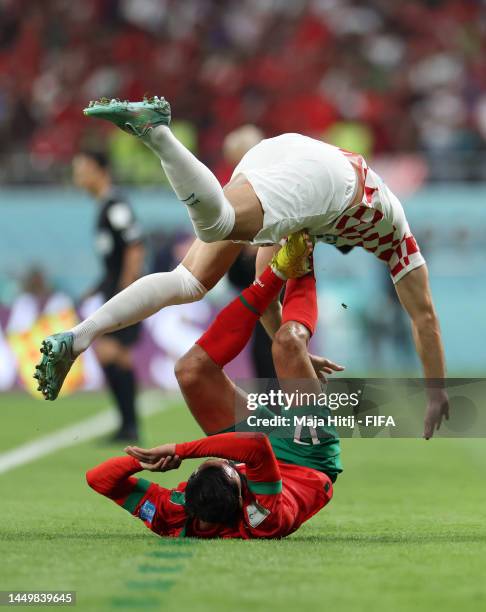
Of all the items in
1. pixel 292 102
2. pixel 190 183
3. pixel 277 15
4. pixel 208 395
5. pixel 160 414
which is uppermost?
pixel 277 15

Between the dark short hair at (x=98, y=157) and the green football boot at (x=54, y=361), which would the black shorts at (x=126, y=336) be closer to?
the dark short hair at (x=98, y=157)

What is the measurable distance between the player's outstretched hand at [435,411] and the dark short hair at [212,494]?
0.91m

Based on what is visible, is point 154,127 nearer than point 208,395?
Yes

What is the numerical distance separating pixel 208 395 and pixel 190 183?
95cm

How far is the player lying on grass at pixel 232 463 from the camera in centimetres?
450

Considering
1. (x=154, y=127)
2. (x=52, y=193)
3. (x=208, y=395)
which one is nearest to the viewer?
(x=154, y=127)

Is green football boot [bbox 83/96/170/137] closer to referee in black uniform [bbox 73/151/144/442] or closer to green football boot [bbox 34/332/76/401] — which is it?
green football boot [bbox 34/332/76/401]

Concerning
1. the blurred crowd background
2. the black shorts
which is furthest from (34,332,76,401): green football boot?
the blurred crowd background

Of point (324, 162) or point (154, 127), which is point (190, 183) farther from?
point (324, 162)

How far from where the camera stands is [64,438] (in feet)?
30.4

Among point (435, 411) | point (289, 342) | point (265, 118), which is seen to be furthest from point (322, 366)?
point (265, 118)

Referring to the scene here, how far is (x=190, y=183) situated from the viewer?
465cm

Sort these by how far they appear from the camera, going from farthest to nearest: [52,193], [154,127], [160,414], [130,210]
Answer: [52,193]
[160,414]
[130,210]
[154,127]

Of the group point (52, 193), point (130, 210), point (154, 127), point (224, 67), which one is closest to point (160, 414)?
point (130, 210)
